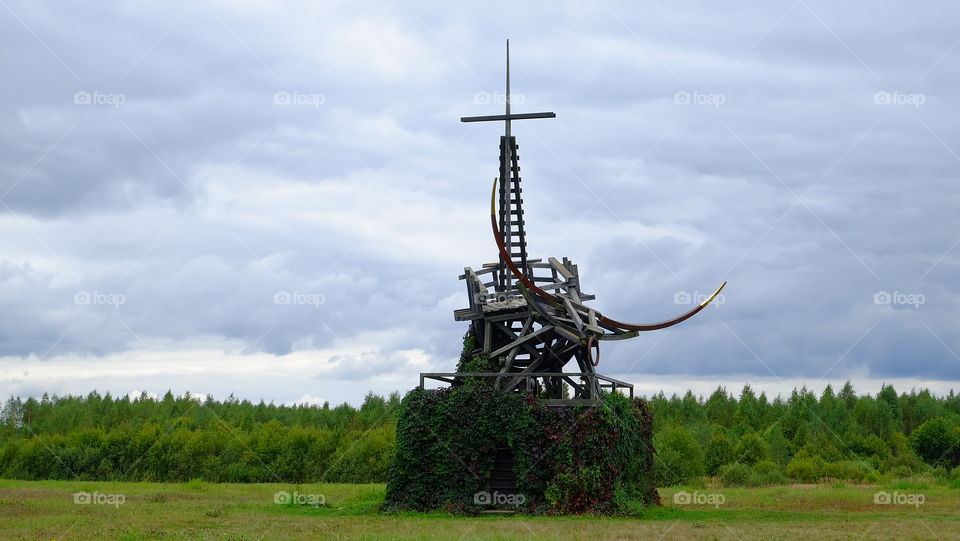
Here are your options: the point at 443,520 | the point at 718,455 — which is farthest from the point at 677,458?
the point at 443,520

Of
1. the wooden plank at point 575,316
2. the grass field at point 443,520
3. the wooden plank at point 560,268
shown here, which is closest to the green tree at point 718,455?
the grass field at point 443,520

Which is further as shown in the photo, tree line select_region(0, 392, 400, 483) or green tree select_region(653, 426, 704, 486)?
tree line select_region(0, 392, 400, 483)

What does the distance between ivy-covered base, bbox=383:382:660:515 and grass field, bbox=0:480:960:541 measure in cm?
87

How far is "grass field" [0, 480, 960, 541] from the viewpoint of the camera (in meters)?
21.3

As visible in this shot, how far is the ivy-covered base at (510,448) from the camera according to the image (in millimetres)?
25875

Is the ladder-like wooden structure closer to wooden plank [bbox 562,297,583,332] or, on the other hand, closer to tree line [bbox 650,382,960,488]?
wooden plank [bbox 562,297,583,332]

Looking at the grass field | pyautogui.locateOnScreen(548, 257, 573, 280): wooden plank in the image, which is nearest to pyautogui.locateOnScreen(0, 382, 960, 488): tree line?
the grass field

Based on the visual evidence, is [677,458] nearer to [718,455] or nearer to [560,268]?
[718,455]

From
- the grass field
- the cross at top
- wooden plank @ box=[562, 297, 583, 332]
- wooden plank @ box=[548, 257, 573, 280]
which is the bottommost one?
the grass field

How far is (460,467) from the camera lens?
26.7m

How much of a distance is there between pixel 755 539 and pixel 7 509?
21309 millimetres

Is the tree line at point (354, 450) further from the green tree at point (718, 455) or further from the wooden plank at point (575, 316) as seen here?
the wooden plank at point (575, 316)

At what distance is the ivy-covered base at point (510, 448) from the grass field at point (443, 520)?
87cm

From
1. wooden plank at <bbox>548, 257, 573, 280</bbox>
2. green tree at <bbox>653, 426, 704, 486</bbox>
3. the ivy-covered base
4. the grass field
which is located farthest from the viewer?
green tree at <bbox>653, 426, 704, 486</bbox>
